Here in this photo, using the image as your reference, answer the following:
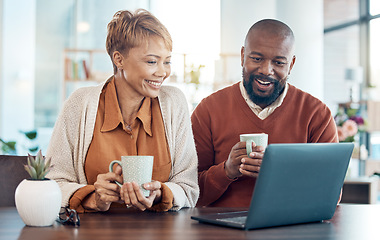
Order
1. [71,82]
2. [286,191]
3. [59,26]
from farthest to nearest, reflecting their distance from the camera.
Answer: [59,26] → [71,82] → [286,191]

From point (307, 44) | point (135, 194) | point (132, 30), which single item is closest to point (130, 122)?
point (132, 30)

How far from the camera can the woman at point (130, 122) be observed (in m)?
1.66

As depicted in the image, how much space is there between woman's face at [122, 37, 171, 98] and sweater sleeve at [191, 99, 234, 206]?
42 cm

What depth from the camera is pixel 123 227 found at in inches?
48.8

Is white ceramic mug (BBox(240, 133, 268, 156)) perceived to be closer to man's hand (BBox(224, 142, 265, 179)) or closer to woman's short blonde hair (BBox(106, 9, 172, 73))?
man's hand (BBox(224, 142, 265, 179))

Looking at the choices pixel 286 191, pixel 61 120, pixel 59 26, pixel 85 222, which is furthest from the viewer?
pixel 59 26

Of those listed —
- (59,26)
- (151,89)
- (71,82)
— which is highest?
(59,26)

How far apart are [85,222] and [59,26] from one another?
25.7 feet

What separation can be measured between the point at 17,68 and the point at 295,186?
24.1 feet

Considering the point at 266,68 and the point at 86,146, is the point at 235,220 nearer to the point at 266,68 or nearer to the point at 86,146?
the point at 86,146

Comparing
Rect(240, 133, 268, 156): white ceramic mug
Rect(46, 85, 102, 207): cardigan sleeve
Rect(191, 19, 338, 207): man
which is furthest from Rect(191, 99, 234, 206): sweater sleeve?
Rect(46, 85, 102, 207): cardigan sleeve

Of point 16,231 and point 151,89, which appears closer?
point 16,231

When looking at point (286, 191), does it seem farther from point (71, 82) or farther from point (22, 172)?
point (71, 82)

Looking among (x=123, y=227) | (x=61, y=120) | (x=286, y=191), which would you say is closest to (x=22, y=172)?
(x=61, y=120)
